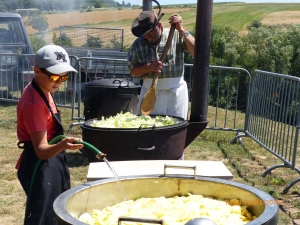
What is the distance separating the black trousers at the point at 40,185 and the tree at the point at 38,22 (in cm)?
3091

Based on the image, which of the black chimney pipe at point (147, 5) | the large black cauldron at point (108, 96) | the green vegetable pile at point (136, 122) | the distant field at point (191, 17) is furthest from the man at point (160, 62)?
the distant field at point (191, 17)

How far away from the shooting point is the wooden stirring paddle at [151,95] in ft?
15.9

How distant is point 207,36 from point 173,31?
1.28 feet

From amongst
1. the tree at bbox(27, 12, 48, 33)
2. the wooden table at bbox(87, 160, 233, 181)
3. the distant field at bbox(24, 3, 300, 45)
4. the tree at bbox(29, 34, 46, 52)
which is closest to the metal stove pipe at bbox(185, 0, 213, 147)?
the wooden table at bbox(87, 160, 233, 181)

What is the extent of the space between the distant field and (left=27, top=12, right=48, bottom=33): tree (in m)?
0.42

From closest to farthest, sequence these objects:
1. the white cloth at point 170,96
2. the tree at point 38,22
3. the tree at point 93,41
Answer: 1. the white cloth at point 170,96
2. the tree at point 93,41
3. the tree at point 38,22

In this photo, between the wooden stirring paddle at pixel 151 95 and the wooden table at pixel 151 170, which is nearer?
the wooden table at pixel 151 170

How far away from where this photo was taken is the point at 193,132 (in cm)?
496

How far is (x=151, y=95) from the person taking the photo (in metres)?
5.09

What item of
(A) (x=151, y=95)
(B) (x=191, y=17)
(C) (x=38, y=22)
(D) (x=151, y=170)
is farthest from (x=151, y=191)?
(B) (x=191, y=17)

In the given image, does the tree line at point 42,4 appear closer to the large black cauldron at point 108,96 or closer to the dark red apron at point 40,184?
the large black cauldron at point 108,96

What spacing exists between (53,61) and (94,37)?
15473 millimetres

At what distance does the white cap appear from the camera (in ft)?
9.38

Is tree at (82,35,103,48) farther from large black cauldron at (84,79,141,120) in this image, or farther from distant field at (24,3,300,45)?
large black cauldron at (84,79,141,120)
